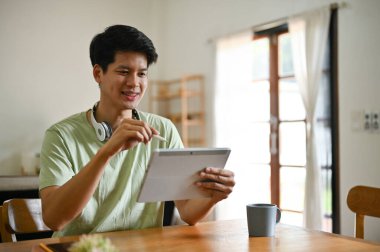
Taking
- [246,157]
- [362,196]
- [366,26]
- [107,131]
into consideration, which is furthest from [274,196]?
[107,131]

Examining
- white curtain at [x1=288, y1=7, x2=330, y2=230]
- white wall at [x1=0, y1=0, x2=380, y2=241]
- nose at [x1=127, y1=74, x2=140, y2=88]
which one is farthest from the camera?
white wall at [x1=0, y1=0, x2=380, y2=241]

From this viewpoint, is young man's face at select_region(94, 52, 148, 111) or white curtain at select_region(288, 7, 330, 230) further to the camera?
white curtain at select_region(288, 7, 330, 230)

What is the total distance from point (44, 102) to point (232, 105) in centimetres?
209

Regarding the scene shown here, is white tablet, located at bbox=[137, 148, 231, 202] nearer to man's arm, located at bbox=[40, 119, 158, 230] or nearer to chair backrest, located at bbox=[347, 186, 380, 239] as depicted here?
man's arm, located at bbox=[40, 119, 158, 230]

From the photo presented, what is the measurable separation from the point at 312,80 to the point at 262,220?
8.09 ft

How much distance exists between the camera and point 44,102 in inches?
197

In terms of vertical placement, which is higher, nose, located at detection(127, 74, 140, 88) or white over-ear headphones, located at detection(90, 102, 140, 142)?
nose, located at detection(127, 74, 140, 88)

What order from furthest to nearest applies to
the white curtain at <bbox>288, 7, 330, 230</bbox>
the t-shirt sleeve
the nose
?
the white curtain at <bbox>288, 7, 330, 230</bbox>, the nose, the t-shirt sleeve

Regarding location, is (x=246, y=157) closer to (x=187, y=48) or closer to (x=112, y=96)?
(x=187, y=48)

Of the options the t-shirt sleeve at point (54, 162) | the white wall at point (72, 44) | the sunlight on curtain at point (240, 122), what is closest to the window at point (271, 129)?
the sunlight on curtain at point (240, 122)

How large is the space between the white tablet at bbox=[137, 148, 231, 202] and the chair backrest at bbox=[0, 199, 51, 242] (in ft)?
1.39

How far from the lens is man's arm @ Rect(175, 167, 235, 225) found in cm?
122

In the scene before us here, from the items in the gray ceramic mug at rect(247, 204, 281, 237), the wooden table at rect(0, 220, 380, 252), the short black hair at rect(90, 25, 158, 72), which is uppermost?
the short black hair at rect(90, 25, 158, 72)

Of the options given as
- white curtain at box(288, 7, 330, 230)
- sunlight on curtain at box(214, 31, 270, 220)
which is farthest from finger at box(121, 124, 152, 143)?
sunlight on curtain at box(214, 31, 270, 220)
